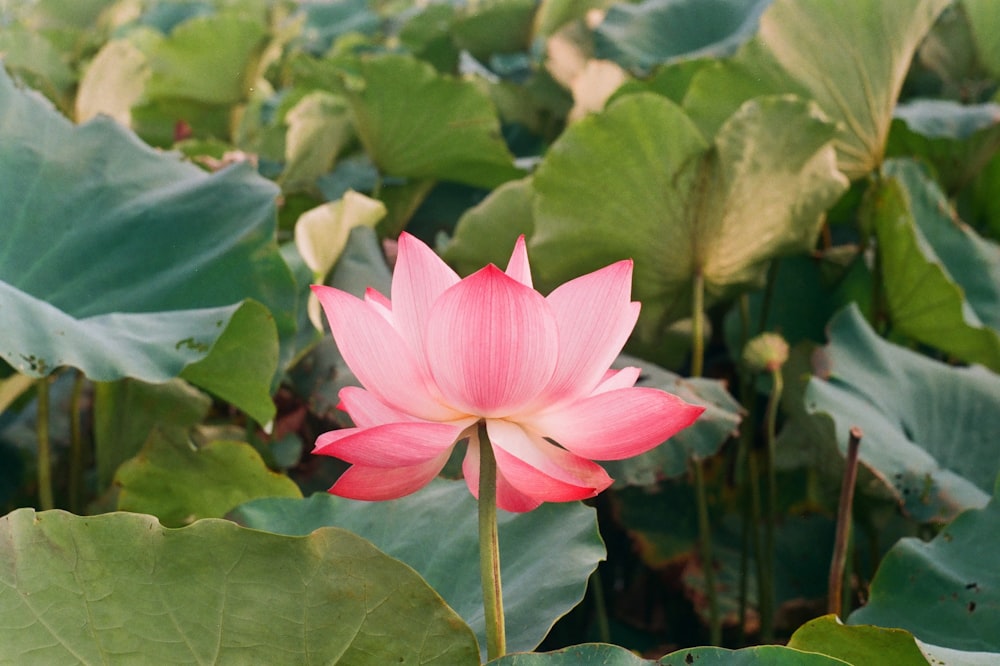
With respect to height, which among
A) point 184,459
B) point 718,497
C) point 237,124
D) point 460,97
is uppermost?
point 460,97

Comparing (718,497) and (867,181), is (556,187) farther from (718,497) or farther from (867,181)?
(718,497)

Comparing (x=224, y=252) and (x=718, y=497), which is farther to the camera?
(x=718, y=497)

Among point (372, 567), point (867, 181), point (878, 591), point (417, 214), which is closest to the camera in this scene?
point (372, 567)

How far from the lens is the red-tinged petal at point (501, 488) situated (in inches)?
19.3

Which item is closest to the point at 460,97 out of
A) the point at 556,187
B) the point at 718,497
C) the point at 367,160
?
the point at 367,160

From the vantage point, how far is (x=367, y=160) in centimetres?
150

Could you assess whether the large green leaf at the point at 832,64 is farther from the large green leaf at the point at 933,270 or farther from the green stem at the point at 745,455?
the green stem at the point at 745,455

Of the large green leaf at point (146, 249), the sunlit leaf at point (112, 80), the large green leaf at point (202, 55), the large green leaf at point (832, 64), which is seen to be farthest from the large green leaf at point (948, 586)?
the large green leaf at point (202, 55)

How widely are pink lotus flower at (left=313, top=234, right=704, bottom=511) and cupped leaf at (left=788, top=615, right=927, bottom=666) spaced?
0.19 metres

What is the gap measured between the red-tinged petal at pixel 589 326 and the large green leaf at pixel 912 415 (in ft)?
1.63

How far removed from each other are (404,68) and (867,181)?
63 cm

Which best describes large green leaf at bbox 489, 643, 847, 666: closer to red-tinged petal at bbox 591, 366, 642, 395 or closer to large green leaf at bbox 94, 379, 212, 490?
red-tinged petal at bbox 591, 366, 642, 395

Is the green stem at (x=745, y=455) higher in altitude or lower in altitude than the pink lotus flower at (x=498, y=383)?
lower

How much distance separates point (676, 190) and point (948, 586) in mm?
495
